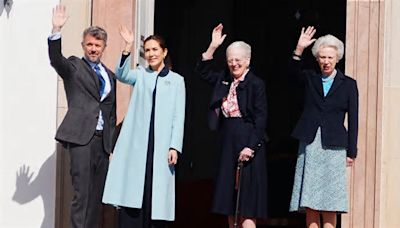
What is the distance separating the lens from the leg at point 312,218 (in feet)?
23.9

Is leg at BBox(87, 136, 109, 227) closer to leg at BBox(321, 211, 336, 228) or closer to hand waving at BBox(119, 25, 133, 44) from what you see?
hand waving at BBox(119, 25, 133, 44)

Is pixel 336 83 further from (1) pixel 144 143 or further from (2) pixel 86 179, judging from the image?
(2) pixel 86 179

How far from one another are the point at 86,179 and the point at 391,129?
2.23 meters

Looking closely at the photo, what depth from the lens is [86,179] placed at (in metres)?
7.35

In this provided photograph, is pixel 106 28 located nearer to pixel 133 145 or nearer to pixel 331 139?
pixel 133 145

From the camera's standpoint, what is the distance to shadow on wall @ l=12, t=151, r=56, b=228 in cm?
815

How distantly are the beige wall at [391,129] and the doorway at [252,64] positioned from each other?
1933 mm

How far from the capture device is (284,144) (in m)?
12.2

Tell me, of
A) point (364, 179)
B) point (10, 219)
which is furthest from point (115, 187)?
point (364, 179)

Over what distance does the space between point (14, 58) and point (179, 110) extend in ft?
5.24

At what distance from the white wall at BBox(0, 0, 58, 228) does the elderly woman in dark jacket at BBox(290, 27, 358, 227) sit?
79.6 inches

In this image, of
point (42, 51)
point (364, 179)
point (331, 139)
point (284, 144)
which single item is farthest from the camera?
point (284, 144)

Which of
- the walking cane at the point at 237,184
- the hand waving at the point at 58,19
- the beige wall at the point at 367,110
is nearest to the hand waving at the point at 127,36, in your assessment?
the hand waving at the point at 58,19

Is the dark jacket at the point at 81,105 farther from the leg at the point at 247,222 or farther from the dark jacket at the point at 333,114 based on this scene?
the dark jacket at the point at 333,114
